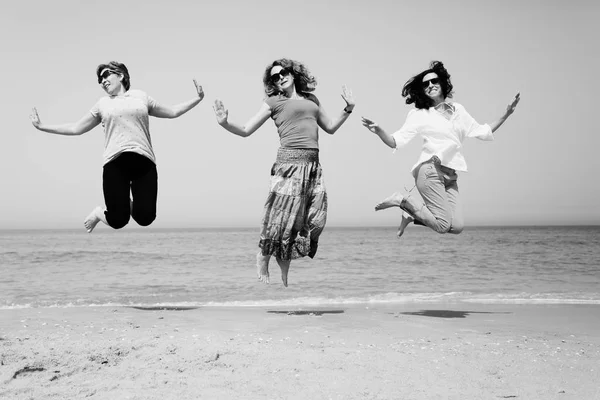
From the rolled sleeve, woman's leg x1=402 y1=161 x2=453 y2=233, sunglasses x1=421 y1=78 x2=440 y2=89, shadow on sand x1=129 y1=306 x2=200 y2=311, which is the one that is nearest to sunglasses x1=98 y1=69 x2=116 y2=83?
the rolled sleeve

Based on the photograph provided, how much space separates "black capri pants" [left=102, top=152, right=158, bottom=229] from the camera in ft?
17.0

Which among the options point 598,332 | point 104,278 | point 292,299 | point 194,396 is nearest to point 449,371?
point 194,396

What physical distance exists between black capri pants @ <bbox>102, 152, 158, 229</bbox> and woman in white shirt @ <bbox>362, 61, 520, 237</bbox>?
2.37 metres

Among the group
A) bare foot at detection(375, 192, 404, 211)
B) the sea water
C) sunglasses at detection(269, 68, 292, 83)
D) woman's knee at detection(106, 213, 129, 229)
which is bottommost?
the sea water

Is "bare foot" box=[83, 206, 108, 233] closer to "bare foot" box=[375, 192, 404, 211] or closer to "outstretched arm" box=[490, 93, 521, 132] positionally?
"bare foot" box=[375, 192, 404, 211]

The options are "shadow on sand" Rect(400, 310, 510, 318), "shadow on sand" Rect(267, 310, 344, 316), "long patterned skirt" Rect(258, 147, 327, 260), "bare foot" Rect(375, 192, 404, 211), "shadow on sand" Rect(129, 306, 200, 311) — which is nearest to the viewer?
"long patterned skirt" Rect(258, 147, 327, 260)

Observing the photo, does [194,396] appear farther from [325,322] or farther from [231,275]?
[231,275]

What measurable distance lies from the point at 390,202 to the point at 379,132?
969 millimetres

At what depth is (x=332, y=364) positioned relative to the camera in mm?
5621

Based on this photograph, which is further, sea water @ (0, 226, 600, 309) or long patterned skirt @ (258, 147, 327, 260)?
sea water @ (0, 226, 600, 309)

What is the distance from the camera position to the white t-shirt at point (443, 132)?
5.96m

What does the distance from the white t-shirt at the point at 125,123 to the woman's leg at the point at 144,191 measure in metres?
0.09

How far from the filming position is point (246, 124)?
538 cm

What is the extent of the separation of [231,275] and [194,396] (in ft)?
37.0
